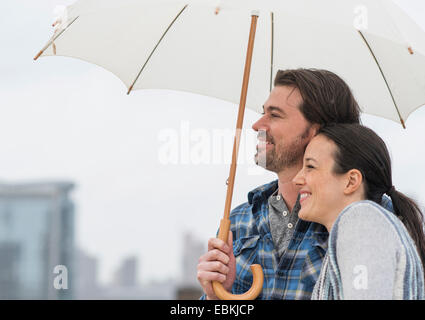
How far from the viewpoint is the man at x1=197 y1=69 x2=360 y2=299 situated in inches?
142

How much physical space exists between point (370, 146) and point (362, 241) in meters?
0.72

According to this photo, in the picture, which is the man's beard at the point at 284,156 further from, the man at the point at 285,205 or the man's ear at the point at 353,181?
the man's ear at the point at 353,181

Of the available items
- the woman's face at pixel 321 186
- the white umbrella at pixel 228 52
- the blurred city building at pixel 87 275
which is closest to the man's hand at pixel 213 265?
the woman's face at pixel 321 186

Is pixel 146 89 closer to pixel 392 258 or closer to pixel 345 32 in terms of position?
pixel 345 32

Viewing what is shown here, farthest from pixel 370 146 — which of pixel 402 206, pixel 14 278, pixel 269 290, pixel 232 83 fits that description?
pixel 14 278

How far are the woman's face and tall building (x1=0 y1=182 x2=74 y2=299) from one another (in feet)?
314

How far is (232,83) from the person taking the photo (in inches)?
175

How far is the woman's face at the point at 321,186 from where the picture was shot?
3.32 m

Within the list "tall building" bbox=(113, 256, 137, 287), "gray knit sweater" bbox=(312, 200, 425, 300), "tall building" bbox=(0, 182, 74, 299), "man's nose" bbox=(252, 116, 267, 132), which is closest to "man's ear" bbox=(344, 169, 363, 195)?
"gray knit sweater" bbox=(312, 200, 425, 300)

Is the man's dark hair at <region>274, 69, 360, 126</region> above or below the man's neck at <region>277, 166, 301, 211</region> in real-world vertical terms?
above

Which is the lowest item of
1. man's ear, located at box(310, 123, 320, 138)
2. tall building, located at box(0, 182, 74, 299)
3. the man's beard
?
the man's beard

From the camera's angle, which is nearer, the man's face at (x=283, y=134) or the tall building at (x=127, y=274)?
the man's face at (x=283, y=134)
